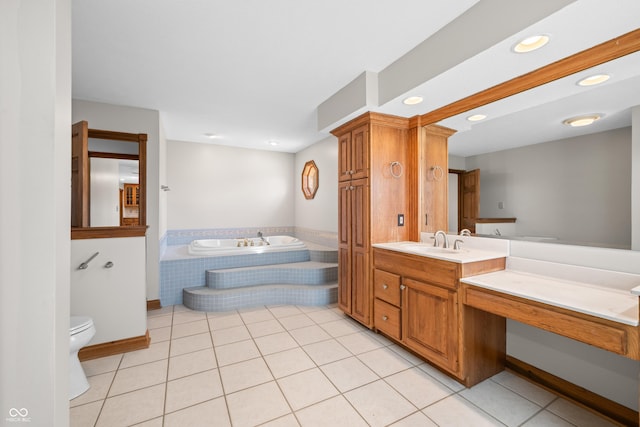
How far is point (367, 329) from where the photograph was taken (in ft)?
8.91

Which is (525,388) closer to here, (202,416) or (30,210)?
(202,416)

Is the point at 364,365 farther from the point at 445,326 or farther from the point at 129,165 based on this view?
the point at 129,165

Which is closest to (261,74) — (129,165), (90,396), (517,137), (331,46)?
(331,46)

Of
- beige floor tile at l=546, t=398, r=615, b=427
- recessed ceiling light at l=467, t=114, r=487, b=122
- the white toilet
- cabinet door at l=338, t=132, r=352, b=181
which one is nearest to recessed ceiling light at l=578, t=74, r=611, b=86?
recessed ceiling light at l=467, t=114, r=487, b=122

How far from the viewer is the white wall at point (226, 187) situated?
4.73 m

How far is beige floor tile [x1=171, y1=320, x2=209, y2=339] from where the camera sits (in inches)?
103

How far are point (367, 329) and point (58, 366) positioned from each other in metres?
2.34

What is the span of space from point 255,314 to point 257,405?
147 centimetres

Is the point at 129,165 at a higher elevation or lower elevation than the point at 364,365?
higher

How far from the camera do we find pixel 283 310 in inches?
126

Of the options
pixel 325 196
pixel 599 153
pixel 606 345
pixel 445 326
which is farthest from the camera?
pixel 325 196

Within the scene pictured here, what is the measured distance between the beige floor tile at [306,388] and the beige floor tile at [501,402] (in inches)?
34.8

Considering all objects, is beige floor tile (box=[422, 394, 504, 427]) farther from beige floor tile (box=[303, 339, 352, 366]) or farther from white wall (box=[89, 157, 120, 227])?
white wall (box=[89, 157, 120, 227])

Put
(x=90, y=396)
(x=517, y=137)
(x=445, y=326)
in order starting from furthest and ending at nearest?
(x=517, y=137), (x=445, y=326), (x=90, y=396)
